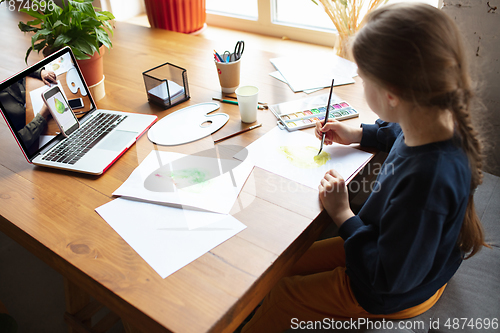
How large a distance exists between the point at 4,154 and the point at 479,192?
135 cm

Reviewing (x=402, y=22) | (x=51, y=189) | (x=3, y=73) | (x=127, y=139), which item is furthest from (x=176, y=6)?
(x=402, y=22)

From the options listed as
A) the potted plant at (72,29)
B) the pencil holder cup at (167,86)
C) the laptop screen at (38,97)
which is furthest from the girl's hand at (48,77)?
the pencil holder cup at (167,86)

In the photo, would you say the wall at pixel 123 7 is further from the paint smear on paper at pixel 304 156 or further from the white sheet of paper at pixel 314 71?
the paint smear on paper at pixel 304 156

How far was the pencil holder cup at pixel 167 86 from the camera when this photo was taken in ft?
3.83

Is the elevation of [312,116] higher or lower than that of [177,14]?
lower

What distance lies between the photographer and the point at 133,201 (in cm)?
83

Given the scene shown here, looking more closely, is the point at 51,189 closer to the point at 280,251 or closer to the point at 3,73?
the point at 280,251

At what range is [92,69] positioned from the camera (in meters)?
1.19

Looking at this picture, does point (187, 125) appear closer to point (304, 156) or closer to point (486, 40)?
point (304, 156)

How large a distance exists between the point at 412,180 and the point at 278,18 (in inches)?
66.3

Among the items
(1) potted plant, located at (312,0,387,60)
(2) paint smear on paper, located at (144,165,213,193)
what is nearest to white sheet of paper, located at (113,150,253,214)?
(2) paint smear on paper, located at (144,165,213,193)

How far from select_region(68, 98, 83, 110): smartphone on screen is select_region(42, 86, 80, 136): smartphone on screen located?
0.03m

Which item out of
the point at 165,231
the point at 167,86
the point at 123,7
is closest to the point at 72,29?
the point at 167,86

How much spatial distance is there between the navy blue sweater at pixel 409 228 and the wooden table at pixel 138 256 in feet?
0.38
